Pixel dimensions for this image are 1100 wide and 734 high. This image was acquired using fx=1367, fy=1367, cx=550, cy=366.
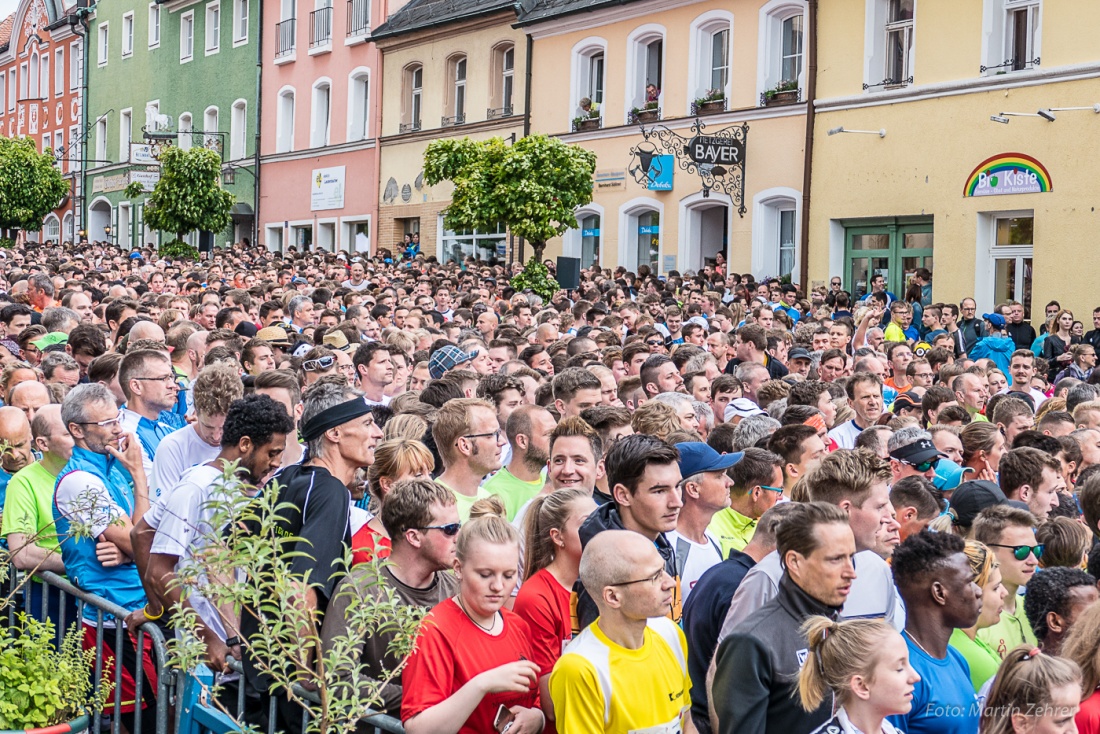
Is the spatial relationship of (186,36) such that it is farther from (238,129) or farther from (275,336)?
(275,336)

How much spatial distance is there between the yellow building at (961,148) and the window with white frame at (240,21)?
24.3 metres

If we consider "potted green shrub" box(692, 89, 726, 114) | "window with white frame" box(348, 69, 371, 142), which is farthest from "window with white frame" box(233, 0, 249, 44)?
"potted green shrub" box(692, 89, 726, 114)

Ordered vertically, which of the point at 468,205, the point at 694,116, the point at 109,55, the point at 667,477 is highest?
the point at 109,55

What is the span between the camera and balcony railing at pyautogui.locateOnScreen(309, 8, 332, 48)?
3894cm

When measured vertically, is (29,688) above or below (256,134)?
below

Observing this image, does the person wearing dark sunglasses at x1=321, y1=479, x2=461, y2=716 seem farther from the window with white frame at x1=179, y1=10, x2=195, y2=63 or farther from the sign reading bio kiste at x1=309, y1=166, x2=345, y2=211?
the window with white frame at x1=179, y1=10, x2=195, y2=63

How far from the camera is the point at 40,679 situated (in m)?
5.26

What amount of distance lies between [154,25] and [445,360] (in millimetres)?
42392

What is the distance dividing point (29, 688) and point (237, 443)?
1266 mm

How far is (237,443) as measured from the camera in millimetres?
5816

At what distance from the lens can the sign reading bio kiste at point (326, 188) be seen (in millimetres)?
38594

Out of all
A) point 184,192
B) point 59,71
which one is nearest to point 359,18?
point 184,192

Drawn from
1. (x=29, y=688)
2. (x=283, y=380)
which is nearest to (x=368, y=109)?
(x=283, y=380)

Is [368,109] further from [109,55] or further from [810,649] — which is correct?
[810,649]
